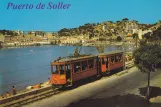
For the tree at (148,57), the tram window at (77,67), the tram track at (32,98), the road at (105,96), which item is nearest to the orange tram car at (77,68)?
the tram window at (77,67)

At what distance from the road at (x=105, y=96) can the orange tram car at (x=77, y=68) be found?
3.42 ft

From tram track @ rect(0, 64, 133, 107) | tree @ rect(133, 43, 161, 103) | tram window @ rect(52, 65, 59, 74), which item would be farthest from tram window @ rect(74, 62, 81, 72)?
tree @ rect(133, 43, 161, 103)

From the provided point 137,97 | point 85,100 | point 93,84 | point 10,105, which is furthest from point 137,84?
point 10,105

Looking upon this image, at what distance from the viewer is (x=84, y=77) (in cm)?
2809

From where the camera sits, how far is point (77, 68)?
26812 millimetres

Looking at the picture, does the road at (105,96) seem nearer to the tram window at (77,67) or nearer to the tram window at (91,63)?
the tram window at (77,67)

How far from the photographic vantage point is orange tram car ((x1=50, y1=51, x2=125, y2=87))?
Result: 2519 cm

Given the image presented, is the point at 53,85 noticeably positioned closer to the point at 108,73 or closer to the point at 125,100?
the point at 125,100

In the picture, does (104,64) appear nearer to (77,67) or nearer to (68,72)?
(77,67)

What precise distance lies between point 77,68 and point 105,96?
5.25 m

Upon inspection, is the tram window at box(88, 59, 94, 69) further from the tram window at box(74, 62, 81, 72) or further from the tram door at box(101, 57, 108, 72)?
the tram door at box(101, 57, 108, 72)

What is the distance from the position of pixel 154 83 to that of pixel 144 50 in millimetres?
7919

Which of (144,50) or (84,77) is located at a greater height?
(144,50)

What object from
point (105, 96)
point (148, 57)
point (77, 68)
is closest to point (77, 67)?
point (77, 68)
